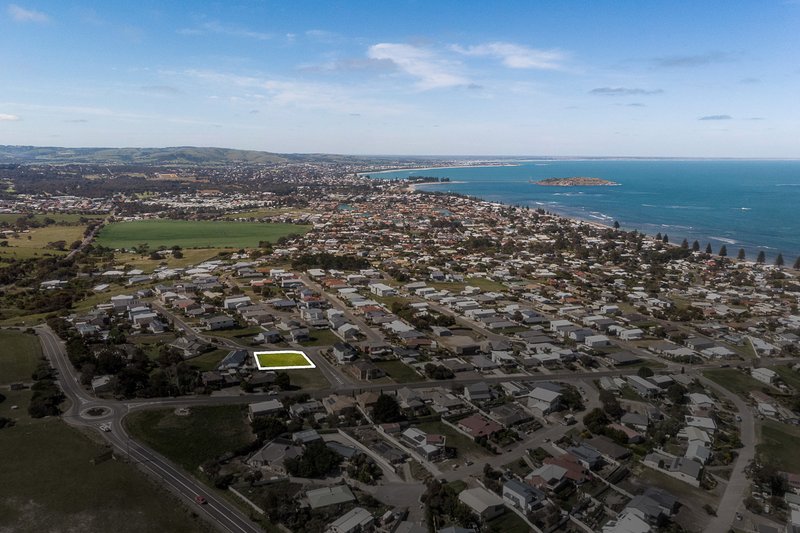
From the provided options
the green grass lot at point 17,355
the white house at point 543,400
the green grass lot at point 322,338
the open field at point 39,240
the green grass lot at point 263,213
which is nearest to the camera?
the white house at point 543,400

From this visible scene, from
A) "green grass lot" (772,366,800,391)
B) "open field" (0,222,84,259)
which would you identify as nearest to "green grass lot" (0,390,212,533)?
"green grass lot" (772,366,800,391)

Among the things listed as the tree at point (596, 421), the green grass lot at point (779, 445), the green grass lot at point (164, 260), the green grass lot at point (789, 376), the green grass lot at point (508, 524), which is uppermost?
the tree at point (596, 421)

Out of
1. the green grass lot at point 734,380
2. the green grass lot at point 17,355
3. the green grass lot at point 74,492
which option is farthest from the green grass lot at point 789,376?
the green grass lot at point 17,355

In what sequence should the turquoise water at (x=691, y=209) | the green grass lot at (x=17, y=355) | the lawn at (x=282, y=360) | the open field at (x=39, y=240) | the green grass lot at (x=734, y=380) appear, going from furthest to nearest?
1. the turquoise water at (x=691, y=209)
2. the open field at (x=39, y=240)
3. the lawn at (x=282, y=360)
4. the green grass lot at (x=734, y=380)
5. the green grass lot at (x=17, y=355)

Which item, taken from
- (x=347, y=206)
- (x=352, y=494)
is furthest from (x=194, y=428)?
(x=347, y=206)

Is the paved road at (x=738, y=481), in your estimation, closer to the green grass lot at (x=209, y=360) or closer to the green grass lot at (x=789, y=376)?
the green grass lot at (x=789, y=376)

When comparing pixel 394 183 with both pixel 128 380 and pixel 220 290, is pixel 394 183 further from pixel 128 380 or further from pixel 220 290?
pixel 128 380

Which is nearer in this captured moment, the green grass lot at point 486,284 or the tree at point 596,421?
the tree at point 596,421
